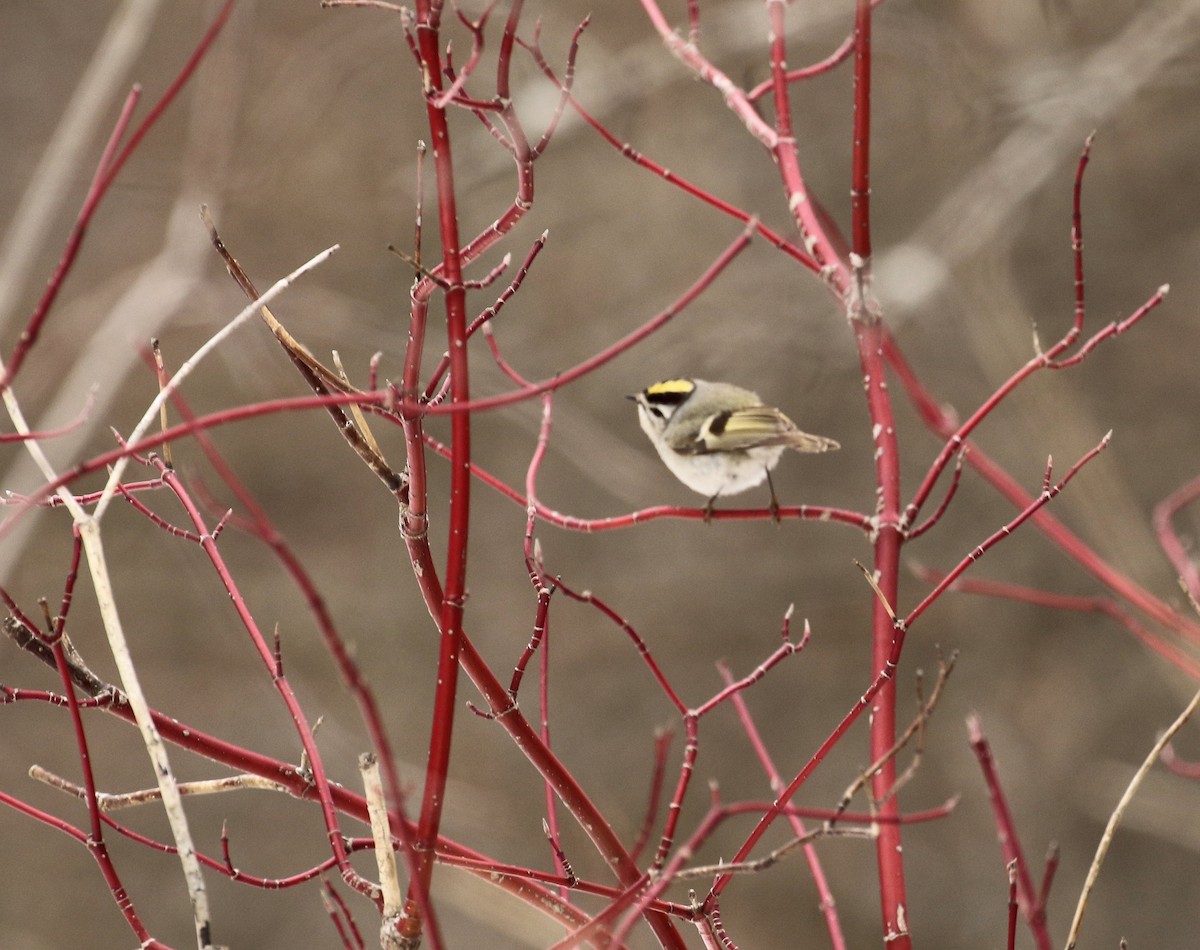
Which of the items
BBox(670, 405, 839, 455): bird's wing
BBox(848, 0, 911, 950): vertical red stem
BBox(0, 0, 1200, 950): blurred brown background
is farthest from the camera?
BBox(0, 0, 1200, 950): blurred brown background

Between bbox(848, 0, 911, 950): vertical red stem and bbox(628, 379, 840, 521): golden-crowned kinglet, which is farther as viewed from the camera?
bbox(628, 379, 840, 521): golden-crowned kinglet

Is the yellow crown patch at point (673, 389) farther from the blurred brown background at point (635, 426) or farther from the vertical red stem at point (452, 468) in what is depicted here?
the vertical red stem at point (452, 468)

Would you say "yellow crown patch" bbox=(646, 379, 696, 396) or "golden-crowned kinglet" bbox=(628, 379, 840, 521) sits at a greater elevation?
"yellow crown patch" bbox=(646, 379, 696, 396)

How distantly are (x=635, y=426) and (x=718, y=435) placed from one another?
2.03m

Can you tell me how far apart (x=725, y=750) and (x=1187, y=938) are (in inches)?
75.0

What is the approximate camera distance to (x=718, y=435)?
2.37m

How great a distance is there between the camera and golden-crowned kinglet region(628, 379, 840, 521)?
232cm

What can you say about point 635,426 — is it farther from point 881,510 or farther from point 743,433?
point 881,510

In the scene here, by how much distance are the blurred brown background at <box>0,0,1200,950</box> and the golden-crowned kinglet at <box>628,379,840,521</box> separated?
132 cm

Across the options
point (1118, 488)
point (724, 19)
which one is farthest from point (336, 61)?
point (1118, 488)

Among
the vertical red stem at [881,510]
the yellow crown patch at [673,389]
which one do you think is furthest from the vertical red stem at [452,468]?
the yellow crown patch at [673,389]

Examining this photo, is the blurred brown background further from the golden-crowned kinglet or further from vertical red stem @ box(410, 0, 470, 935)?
vertical red stem @ box(410, 0, 470, 935)

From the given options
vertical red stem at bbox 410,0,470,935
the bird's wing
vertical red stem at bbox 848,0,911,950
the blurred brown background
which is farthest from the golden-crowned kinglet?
vertical red stem at bbox 410,0,470,935

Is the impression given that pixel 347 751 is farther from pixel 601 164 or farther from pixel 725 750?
pixel 601 164
